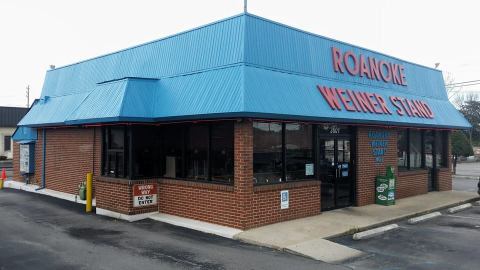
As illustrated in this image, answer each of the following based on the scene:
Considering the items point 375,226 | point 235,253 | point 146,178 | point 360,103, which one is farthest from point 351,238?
point 146,178

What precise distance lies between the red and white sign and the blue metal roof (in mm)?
1936

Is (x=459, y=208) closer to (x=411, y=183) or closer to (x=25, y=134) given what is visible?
(x=411, y=183)

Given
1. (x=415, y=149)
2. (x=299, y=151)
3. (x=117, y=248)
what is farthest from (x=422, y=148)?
(x=117, y=248)

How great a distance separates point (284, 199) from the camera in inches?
440

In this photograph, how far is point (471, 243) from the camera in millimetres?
9664

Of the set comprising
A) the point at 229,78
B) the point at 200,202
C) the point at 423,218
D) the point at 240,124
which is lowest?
the point at 423,218

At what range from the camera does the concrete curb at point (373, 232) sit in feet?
32.6

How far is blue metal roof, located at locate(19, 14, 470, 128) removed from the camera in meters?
10.5

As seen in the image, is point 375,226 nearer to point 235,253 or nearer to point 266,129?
point 266,129

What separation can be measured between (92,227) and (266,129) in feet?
16.8

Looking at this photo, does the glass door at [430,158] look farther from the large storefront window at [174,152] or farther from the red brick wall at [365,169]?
the large storefront window at [174,152]

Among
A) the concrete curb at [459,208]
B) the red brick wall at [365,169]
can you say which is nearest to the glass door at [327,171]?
the red brick wall at [365,169]

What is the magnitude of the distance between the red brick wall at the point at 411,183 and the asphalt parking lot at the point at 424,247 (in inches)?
145

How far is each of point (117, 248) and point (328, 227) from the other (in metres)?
5.03
